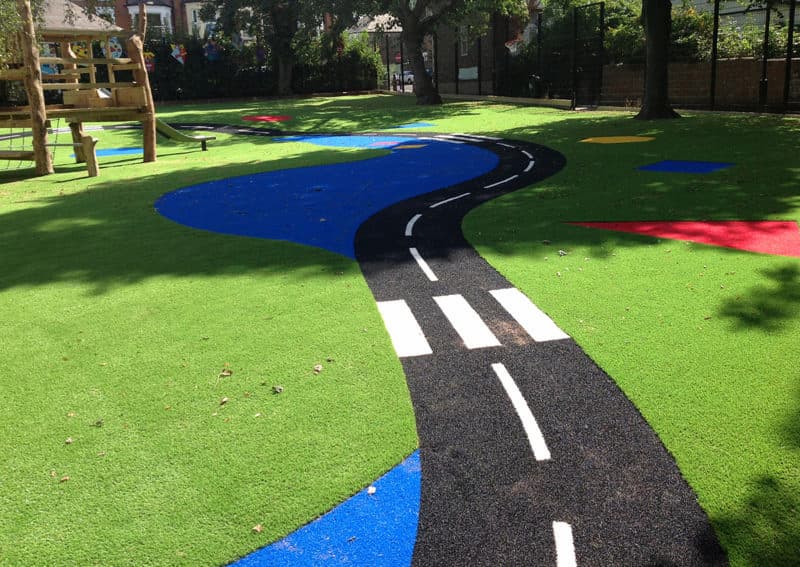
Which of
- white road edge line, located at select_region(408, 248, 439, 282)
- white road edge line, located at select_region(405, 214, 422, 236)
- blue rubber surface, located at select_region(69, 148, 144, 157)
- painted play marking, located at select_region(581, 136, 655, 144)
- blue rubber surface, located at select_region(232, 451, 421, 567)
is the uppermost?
blue rubber surface, located at select_region(69, 148, 144, 157)

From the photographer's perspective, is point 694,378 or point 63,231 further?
point 63,231

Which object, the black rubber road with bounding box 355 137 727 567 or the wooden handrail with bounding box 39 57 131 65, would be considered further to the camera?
the wooden handrail with bounding box 39 57 131 65

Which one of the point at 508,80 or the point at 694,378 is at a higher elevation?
the point at 508,80

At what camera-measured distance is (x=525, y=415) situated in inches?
186

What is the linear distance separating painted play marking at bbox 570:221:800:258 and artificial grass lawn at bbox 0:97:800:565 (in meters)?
0.37

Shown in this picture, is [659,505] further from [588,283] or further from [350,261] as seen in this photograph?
[350,261]

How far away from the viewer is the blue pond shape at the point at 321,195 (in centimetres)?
1070

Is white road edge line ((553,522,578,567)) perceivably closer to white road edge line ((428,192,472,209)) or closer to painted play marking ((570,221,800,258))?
painted play marking ((570,221,800,258))

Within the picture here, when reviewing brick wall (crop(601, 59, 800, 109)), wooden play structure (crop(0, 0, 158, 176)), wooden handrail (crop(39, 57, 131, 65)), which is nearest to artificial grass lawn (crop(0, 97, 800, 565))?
wooden play structure (crop(0, 0, 158, 176))

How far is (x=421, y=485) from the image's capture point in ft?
13.0

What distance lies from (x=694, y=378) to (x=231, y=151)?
19152mm

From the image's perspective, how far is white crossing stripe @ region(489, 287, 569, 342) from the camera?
6.05 m

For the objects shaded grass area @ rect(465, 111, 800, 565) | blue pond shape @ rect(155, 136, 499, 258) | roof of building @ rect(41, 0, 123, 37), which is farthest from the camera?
roof of building @ rect(41, 0, 123, 37)

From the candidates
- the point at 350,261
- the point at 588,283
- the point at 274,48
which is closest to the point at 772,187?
the point at 588,283
